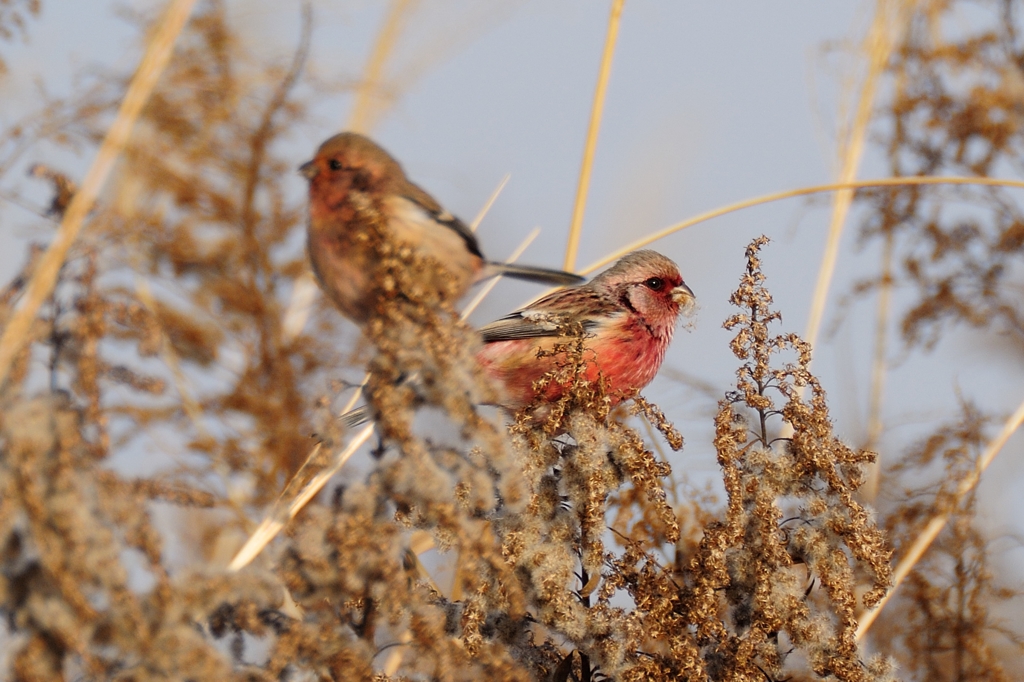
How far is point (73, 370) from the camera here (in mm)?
1457

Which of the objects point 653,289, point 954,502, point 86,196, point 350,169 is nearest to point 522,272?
point 350,169

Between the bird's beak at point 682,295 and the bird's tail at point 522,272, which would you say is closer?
the bird's tail at point 522,272

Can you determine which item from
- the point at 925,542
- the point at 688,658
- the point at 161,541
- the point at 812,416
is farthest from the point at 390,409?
the point at 925,542

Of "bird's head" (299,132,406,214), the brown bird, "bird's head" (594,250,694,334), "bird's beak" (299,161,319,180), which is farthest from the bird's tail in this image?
"bird's head" (594,250,694,334)

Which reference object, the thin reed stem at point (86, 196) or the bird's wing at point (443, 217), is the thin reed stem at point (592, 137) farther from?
the thin reed stem at point (86, 196)

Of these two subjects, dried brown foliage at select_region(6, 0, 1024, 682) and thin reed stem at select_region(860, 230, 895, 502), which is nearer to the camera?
dried brown foliage at select_region(6, 0, 1024, 682)

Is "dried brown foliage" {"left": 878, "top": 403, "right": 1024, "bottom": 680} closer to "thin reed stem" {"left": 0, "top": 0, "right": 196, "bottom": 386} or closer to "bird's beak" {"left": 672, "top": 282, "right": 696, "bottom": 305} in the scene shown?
"bird's beak" {"left": 672, "top": 282, "right": 696, "bottom": 305}

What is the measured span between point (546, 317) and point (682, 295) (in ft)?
1.40

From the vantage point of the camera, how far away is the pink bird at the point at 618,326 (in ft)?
9.59

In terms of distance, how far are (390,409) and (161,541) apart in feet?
1.17

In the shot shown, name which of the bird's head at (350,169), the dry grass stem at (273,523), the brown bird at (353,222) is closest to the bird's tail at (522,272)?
the brown bird at (353,222)

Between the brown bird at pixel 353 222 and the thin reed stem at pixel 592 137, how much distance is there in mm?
75

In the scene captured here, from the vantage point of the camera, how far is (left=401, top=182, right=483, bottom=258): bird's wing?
243 centimetres

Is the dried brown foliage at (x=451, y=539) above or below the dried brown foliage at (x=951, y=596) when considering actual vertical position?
below
